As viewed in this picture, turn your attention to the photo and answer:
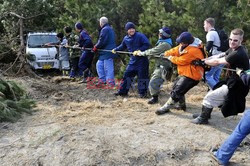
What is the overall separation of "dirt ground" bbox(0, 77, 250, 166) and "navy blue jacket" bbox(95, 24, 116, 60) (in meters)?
1.92

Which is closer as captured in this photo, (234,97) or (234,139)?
(234,139)

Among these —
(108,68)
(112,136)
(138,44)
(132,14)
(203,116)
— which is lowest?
(112,136)

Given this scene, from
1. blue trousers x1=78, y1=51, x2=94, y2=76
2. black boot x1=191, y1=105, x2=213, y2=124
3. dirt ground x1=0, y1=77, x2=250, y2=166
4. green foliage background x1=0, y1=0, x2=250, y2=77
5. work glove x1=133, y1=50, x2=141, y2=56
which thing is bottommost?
dirt ground x1=0, y1=77, x2=250, y2=166

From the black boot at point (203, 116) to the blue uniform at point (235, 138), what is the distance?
3.58ft

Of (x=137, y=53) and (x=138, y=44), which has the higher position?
(x=138, y=44)

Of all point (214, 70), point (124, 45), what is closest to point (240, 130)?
point (214, 70)

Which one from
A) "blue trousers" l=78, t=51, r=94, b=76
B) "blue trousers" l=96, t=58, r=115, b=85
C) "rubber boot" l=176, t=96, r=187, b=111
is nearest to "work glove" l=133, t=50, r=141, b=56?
"rubber boot" l=176, t=96, r=187, b=111

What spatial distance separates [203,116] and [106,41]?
156 inches

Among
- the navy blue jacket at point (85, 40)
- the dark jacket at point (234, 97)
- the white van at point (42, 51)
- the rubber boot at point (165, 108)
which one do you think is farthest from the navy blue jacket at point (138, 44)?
the white van at point (42, 51)

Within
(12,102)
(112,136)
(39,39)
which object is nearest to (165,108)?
(112,136)

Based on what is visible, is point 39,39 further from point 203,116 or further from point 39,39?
point 203,116

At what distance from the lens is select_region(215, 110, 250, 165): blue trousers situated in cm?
415

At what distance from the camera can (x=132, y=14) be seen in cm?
1304

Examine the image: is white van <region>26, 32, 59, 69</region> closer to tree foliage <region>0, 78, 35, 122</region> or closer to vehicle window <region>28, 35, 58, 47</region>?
vehicle window <region>28, 35, 58, 47</region>
